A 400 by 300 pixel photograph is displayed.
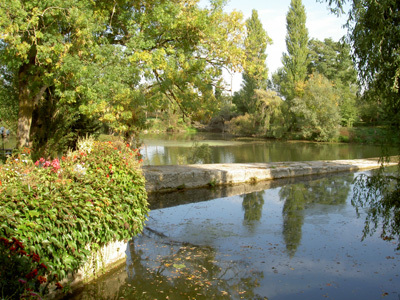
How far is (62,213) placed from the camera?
→ 404 cm

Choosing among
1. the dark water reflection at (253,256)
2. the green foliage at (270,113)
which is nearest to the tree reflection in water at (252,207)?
the dark water reflection at (253,256)

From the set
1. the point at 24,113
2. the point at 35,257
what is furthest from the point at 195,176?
the point at 35,257

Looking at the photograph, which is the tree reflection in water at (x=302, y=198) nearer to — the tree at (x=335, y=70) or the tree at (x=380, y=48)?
the tree at (x=380, y=48)

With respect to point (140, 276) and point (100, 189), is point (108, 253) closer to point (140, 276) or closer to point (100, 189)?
point (140, 276)

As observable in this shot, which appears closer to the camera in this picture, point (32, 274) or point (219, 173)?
point (32, 274)

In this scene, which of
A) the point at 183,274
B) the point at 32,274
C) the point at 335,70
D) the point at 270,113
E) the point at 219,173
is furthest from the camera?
the point at 335,70

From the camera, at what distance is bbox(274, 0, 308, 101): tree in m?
45.8

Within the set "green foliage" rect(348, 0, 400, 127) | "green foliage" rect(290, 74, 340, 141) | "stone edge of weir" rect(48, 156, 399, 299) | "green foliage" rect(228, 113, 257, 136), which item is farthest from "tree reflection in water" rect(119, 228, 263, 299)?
"green foliage" rect(228, 113, 257, 136)

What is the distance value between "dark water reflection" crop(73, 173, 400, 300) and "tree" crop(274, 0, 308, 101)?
3855 cm

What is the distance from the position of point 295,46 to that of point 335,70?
38.4ft

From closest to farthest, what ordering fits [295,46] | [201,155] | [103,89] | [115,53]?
[103,89], [115,53], [201,155], [295,46]

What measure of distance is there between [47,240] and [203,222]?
4.89 metres

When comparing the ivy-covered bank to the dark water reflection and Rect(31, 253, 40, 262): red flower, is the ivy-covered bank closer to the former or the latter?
Rect(31, 253, 40, 262): red flower

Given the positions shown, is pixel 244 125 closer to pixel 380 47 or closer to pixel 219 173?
pixel 219 173
